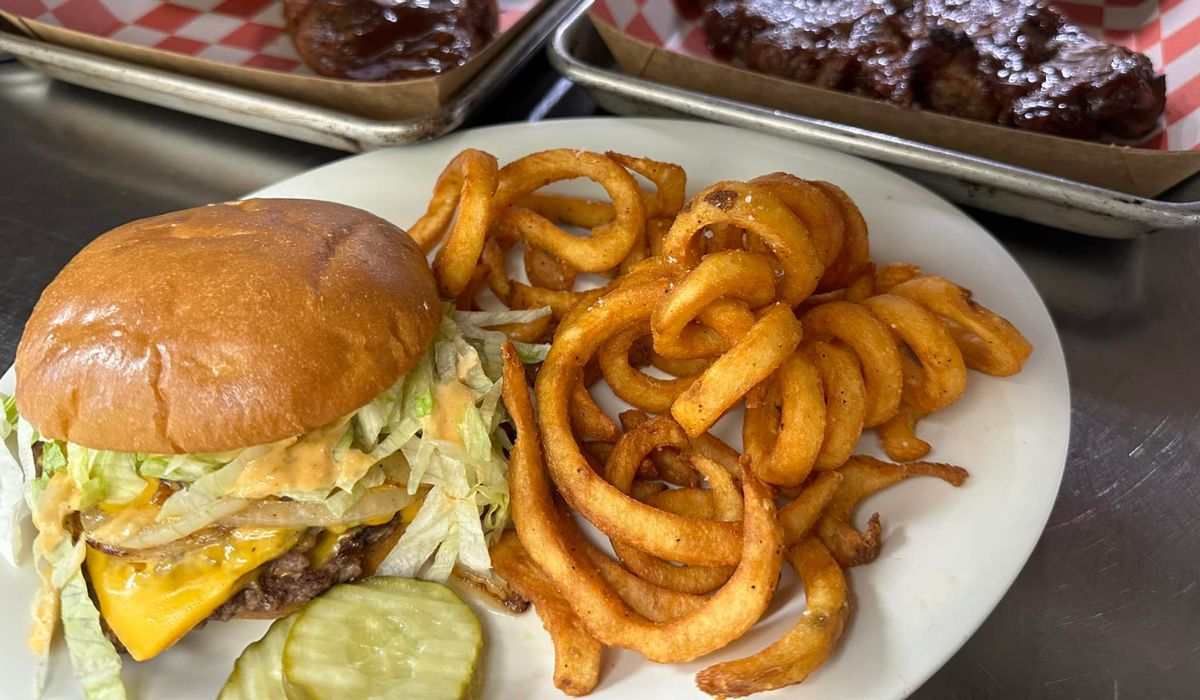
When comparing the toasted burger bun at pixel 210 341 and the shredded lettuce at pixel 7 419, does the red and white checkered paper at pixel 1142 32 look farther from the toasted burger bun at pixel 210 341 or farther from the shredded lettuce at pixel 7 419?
the shredded lettuce at pixel 7 419

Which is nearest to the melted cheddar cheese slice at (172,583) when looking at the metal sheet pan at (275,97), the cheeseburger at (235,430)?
the cheeseburger at (235,430)

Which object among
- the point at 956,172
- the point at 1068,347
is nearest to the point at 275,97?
the point at 956,172

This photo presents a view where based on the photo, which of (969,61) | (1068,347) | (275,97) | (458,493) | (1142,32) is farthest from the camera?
(1142,32)

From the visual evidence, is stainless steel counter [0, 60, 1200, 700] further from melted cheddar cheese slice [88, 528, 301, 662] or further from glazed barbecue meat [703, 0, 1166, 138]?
melted cheddar cheese slice [88, 528, 301, 662]

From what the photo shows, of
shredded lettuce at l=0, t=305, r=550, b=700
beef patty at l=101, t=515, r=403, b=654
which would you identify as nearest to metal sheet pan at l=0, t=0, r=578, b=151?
shredded lettuce at l=0, t=305, r=550, b=700

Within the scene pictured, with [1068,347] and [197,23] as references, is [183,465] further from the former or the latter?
[197,23]

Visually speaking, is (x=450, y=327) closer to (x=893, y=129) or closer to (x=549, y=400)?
(x=549, y=400)

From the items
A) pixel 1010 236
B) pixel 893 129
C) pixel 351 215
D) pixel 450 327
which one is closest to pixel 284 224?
pixel 351 215
